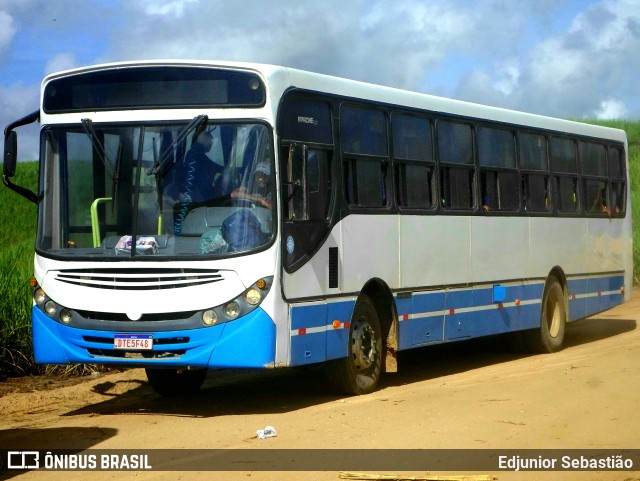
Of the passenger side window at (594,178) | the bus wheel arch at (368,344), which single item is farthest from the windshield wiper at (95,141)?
the passenger side window at (594,178)

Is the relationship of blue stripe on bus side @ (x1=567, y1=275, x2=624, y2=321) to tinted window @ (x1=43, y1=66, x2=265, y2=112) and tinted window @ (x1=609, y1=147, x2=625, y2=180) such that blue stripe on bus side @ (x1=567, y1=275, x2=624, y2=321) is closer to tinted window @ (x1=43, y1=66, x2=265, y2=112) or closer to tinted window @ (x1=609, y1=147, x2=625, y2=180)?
tinted window @ (x1=609, y1=147, x2=625, y2=180)

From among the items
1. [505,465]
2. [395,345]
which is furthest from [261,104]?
[505,465]

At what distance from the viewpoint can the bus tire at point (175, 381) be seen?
1382 centimetres

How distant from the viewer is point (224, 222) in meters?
11.6

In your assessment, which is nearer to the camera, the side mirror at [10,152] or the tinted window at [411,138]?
the side mirror at [10,152]

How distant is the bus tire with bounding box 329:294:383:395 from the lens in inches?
513

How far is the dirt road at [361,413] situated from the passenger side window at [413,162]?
2.08 metres

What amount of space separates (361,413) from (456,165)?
186 inches

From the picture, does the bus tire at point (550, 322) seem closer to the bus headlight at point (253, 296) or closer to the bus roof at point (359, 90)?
the bus roof at point (359, 90)

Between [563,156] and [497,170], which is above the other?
[563,156]

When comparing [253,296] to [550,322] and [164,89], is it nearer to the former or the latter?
[164,89]

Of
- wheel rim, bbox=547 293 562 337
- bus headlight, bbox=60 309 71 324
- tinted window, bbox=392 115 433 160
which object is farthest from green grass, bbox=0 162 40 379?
wheel rim, bbox=547 293 562 337

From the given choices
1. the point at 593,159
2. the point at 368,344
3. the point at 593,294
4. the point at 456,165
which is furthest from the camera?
the point at 593,159

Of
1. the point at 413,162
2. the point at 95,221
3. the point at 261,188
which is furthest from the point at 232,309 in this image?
the point at 413,162
